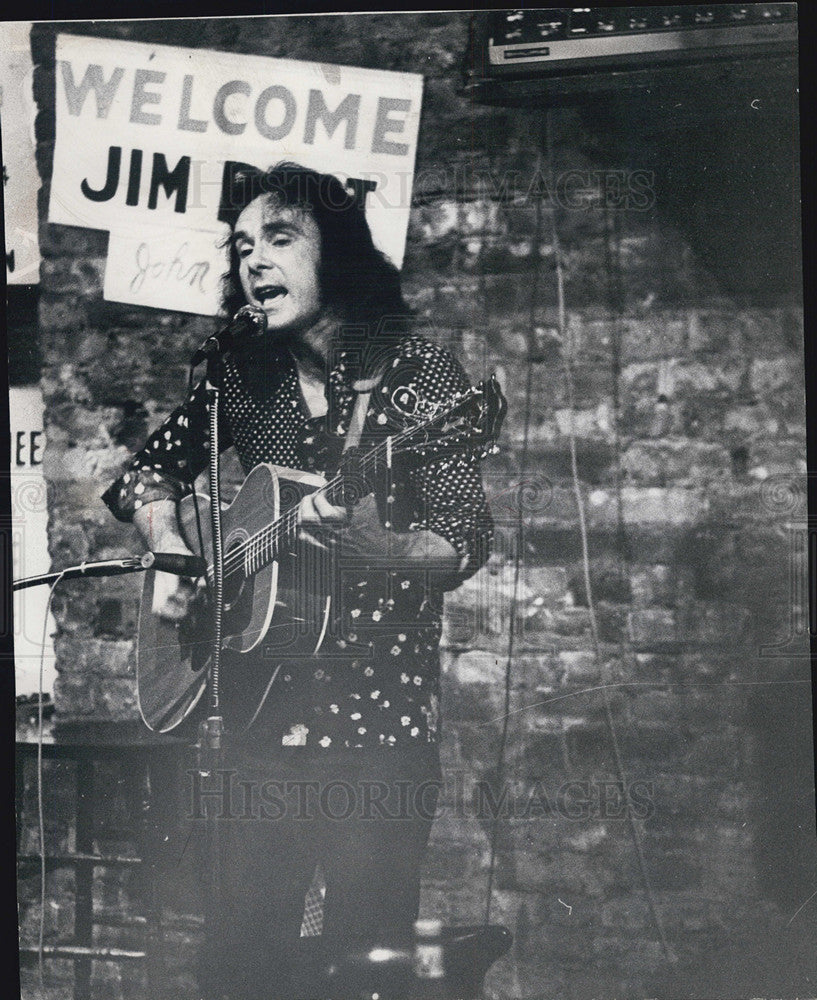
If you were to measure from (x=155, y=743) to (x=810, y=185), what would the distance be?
2.65 m

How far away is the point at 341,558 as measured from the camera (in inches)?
115

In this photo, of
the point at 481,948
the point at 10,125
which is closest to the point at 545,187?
the point at 10,125

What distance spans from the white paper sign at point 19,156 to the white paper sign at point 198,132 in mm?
85

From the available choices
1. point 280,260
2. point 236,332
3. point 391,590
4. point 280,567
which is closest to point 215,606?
point 280,567

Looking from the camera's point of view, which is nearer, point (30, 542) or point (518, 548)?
point (518, 548)

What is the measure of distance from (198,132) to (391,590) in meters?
1.53

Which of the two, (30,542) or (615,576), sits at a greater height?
(30,542)

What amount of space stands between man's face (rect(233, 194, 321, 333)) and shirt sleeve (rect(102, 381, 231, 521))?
34cm

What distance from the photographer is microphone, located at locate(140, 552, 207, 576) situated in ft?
9.70

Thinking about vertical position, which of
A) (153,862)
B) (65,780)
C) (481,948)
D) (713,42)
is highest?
(713,42)

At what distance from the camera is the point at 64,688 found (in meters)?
3.01

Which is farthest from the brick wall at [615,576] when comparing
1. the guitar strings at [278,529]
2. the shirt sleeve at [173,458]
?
the shirt sleeve at [173,458]

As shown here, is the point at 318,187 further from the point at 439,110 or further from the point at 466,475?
the point at 466,475

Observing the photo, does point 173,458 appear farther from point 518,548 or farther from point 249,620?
point 518,548
